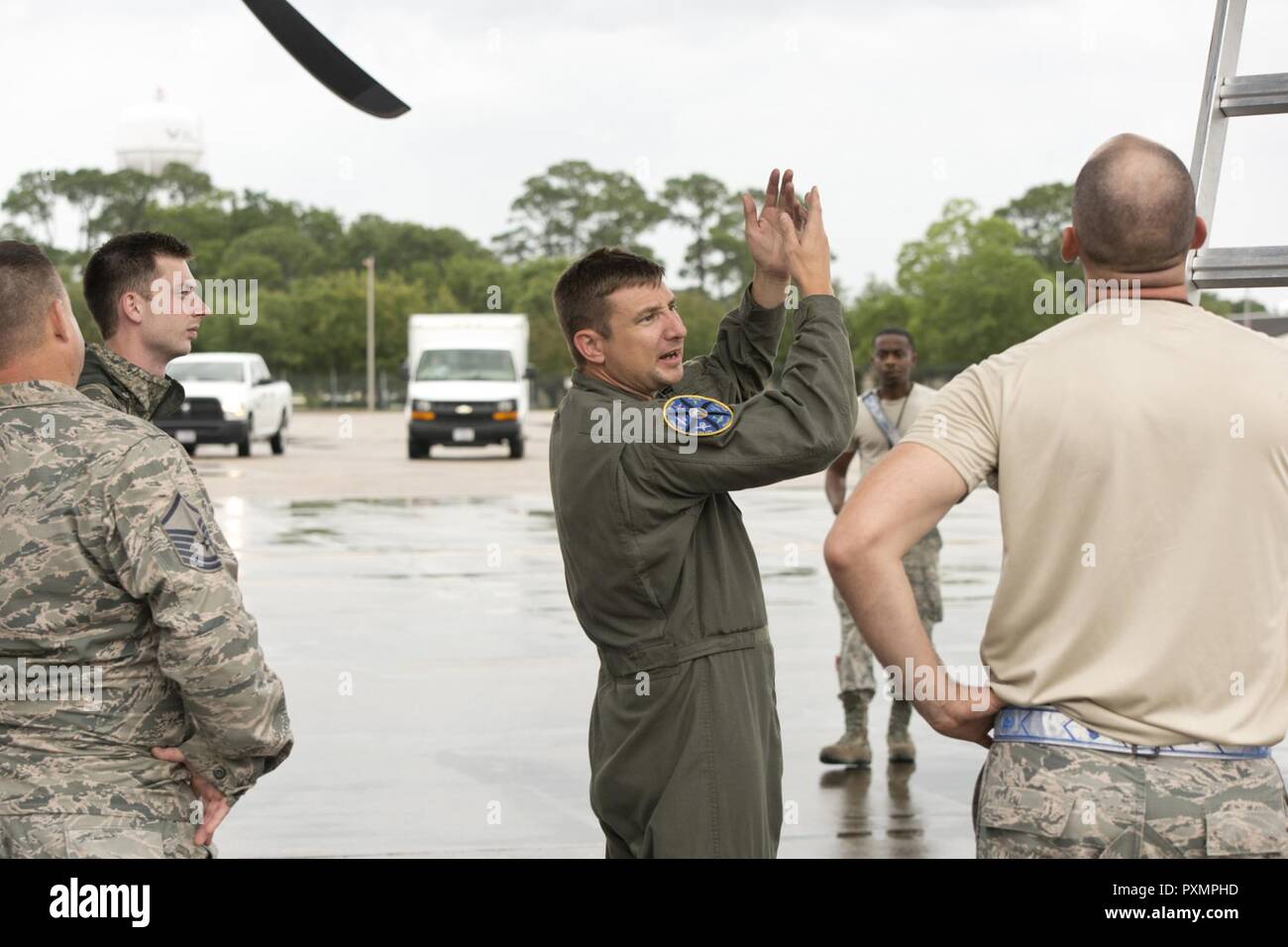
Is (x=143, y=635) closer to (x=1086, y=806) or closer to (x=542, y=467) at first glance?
(x=1086, y=806)

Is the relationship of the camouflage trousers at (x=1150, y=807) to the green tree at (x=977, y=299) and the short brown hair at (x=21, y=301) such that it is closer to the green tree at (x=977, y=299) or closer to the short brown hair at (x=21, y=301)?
the short brown hair at (x=21, y=301)

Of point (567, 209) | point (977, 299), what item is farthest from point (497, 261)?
point (977, 299)

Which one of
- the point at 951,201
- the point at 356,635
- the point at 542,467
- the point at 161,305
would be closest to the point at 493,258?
the point at 951,201

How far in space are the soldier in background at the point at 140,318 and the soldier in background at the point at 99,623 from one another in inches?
21.1

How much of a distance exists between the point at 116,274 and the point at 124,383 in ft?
0.91

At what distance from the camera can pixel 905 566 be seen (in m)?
8.16

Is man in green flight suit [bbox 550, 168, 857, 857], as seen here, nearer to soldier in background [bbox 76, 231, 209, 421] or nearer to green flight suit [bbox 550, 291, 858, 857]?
green flight suit [bbox 550, 291, 858, 857]

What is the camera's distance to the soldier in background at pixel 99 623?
3.13 metres

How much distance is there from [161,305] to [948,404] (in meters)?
1.91

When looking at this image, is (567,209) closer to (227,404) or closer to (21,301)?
(227,404)

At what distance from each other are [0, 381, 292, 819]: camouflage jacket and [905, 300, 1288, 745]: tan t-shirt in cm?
140

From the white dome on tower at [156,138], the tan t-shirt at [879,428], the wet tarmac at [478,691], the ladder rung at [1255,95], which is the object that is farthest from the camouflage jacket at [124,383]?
the white dome on tower at [156,138]

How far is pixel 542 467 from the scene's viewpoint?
31.0 metres

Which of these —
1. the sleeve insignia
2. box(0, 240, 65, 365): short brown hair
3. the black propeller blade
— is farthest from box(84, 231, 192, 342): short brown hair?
the black propeller blade
